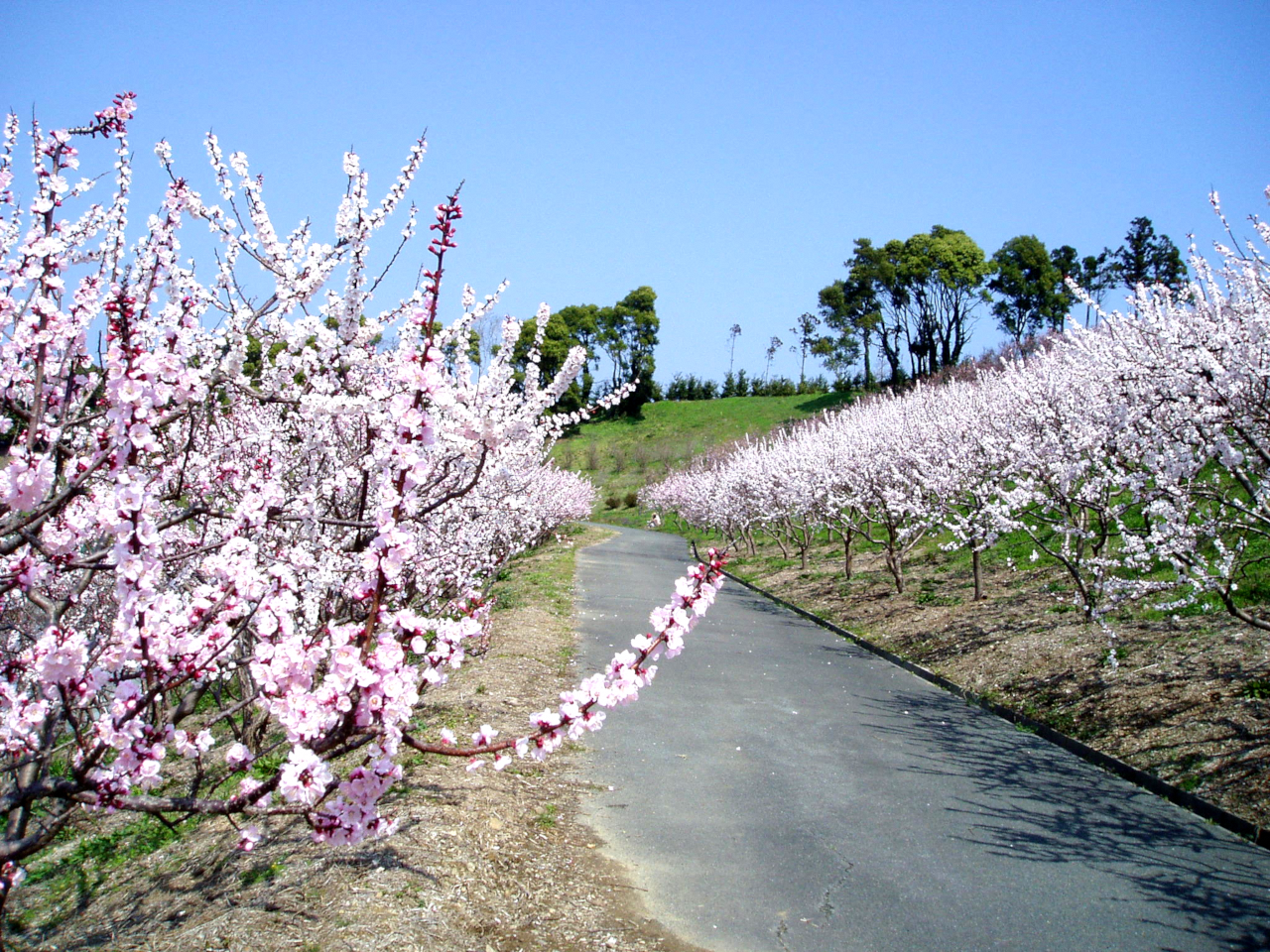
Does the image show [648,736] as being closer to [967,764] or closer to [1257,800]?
[967,764]

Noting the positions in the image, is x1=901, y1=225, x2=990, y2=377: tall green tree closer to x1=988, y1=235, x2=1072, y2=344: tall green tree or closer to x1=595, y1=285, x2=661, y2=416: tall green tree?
x1=988, y1=235, x2=1072, y2=344: tall green tree

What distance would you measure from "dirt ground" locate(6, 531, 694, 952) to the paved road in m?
0.38

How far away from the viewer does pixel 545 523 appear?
29.8m

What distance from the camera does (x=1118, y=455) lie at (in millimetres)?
11305

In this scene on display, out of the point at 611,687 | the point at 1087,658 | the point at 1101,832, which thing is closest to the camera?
the point at 611,687

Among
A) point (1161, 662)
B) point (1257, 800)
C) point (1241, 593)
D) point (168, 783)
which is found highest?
point (1241, 593)

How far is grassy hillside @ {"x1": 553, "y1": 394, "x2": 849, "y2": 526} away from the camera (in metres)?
66.3

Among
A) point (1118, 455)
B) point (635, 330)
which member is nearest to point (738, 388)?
point (635, 330)

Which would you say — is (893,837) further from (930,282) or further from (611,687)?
(930,282)

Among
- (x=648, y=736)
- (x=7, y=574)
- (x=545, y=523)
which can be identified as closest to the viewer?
(x=7, y=574)

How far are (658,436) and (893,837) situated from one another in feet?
236

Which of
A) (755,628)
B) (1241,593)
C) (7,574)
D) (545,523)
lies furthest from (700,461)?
(7,574)

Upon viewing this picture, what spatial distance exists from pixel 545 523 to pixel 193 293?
2510 centimetres

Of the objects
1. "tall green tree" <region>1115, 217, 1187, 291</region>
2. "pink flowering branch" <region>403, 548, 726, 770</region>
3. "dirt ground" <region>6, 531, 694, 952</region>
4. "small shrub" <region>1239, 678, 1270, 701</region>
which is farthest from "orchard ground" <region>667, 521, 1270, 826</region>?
"tall green tree" <region>1115, 217, 1187, 291</region>
